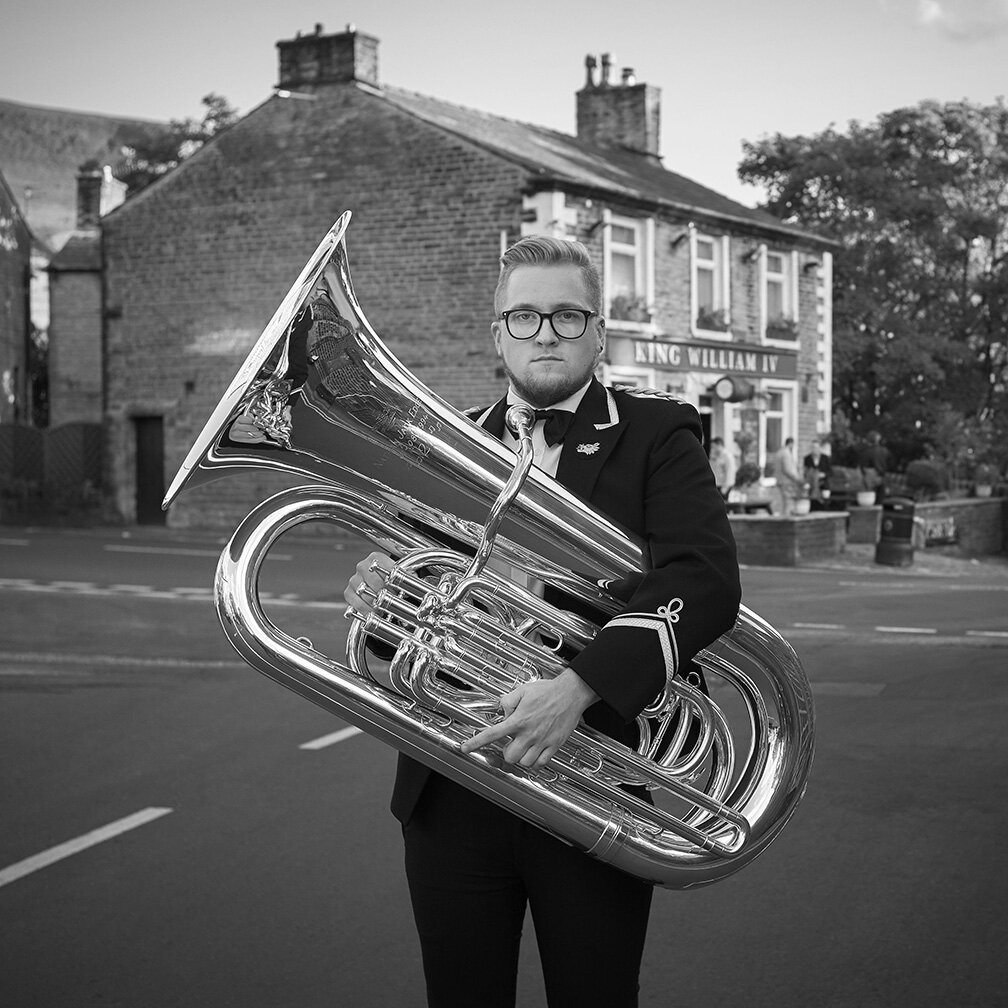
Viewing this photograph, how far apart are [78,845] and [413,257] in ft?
62.1

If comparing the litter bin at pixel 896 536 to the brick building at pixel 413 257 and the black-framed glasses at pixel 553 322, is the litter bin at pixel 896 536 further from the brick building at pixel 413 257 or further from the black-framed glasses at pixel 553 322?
the black-framed glasses at pixel 553 322

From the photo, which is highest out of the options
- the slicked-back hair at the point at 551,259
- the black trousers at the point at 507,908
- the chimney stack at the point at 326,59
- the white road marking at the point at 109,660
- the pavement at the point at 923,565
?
the chimney stack at the point at 326,59

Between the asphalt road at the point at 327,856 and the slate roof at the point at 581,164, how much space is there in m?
15.0

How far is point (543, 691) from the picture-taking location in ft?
8.02

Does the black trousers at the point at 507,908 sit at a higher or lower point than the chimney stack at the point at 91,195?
lower

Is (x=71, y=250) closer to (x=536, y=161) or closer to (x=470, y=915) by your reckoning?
(x=536, y=161)

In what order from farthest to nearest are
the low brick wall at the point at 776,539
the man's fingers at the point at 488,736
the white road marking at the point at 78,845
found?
the low brick wall at the point at 776,539 → the white road marking at the point at 78,845 → the man's fingers at the point at 488,736

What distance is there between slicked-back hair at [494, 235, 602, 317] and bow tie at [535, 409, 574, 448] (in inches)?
8.5

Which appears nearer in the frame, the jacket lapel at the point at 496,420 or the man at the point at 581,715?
the man at the point at 581,715

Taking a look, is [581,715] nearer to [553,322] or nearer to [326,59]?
[553,322]

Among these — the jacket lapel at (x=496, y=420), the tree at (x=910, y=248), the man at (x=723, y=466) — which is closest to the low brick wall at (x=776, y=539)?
the man at (x=723, y=466)

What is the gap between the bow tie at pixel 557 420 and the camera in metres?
Result: 2.76

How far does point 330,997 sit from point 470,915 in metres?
1.58

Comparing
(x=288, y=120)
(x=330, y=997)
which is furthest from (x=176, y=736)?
(x=288, y=120)
